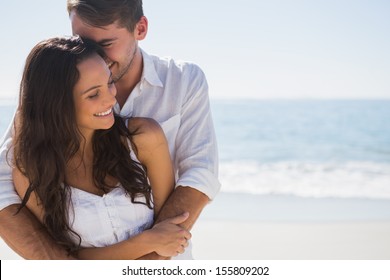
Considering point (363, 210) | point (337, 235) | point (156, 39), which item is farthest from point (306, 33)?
point (337, 235)

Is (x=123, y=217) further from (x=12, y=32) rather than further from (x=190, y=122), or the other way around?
(x=12, y=32)

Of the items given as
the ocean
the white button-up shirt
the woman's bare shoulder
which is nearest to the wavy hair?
the white button-up shirt

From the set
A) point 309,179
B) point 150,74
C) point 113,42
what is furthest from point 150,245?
point 309,179

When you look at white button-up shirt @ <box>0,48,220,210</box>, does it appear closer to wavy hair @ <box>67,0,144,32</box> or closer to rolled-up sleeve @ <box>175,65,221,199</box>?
rolled-up sleeve @ <box>175,65,221,199</box>

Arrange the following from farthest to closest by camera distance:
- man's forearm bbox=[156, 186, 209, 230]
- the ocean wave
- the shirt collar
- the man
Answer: the ocean wave < the shirt collar < the man < man's forearm bbox=[156, 186, 209, 230]

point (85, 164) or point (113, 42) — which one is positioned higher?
point (113, 42)

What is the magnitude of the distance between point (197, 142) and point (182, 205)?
277mm

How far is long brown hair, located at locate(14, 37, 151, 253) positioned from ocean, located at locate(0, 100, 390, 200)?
16.2 ft

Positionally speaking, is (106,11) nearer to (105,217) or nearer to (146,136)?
(146,136)

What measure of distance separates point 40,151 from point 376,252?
3.32 m

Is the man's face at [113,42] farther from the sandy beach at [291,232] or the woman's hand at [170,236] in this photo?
the sandy beach at [291,232]

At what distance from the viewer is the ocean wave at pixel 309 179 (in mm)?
7098

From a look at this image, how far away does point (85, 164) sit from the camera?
2141 millimetres

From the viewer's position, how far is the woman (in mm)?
2025
